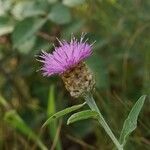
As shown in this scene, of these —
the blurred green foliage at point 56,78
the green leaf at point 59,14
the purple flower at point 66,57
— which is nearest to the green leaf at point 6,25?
the blurred green foliage at point 56,78

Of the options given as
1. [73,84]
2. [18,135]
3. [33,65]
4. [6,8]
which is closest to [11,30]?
[6,8]

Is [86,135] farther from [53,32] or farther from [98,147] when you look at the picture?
[53,32]

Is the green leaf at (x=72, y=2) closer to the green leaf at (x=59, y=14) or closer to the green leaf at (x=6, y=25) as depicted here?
the green leaf at (x=59, y=14)

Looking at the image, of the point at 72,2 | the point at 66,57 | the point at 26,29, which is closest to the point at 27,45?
the point at 26,29

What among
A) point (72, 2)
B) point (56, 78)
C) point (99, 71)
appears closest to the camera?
point (72, 2)

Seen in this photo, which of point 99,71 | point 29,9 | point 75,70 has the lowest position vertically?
point 99,71

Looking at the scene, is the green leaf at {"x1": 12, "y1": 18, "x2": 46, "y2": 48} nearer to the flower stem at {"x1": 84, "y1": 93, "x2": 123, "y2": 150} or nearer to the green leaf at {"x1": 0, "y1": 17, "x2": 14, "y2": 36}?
the green leaf at {"x1": 0, "y1": 17, "x2": 14, "y2": 36}

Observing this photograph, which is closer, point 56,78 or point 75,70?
point 75,70

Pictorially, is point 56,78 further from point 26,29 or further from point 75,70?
point 75,70

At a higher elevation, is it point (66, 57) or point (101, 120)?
point (66, 57)
